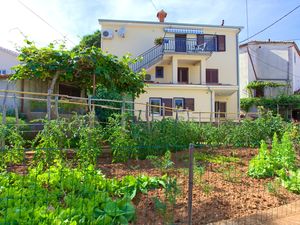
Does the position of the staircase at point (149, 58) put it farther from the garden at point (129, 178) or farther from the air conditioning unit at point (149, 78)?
the garden at point (129, 178)

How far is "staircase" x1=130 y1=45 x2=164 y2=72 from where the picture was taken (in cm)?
2322

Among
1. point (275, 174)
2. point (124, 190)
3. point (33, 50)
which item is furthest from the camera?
point (33, 50)

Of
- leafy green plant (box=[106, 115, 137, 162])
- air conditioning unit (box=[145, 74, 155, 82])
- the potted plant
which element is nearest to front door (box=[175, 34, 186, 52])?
the potted plant

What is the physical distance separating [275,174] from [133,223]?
3.60 meters

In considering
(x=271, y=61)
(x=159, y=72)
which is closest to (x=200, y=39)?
(x=159, y=72)

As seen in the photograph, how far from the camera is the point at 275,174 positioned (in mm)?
6066

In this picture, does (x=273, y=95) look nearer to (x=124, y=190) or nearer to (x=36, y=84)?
(x=36, y=84)

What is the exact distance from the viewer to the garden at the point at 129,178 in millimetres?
3574

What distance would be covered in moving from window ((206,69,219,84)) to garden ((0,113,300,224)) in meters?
16.6

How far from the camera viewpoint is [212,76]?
25.5 meters

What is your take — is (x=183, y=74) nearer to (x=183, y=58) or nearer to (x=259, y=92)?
(x=183, y=58)

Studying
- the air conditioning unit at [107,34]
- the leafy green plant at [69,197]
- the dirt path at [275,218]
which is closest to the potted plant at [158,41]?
the air conditioning unit at [107,34]

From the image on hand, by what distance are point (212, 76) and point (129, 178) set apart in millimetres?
22011

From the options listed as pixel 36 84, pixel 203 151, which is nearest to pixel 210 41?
pixel 36 84
